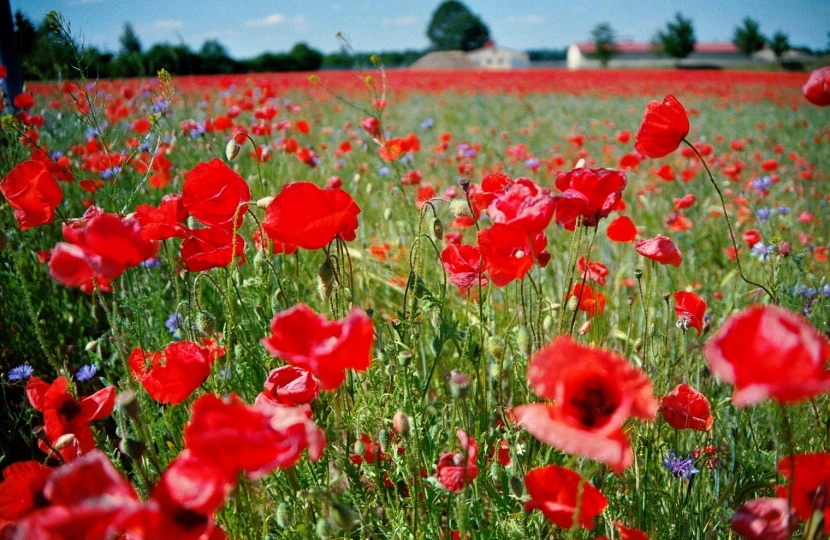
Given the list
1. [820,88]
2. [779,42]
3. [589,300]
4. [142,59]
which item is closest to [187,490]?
[589,300]

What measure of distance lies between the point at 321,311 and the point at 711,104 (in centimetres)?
1254

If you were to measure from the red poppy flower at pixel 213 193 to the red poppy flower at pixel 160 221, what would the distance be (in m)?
0.05

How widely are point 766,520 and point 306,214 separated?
85 cm

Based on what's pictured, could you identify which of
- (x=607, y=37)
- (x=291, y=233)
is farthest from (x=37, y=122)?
(x=607, y=37)

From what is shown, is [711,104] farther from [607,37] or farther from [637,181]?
[607,37]

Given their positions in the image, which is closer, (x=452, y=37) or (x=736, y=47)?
(x=736, y=47)

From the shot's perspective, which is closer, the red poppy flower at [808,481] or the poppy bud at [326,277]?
the red poppy flower at [808,481]

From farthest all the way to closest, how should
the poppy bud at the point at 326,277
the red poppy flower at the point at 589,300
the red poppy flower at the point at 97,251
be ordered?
the red poppy flower at the point at 589,300 → the poppy bud at the point at 326,277 → the red poppy flower at the point at 97,251

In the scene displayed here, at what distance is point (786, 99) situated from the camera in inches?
471

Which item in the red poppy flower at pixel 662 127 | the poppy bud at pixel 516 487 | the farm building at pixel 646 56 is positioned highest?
the farm building at pixel 646 56

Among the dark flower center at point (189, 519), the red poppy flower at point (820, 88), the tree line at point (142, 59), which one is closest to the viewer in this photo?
the dark flower center at point (189, 519)

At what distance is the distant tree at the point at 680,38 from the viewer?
46250mm

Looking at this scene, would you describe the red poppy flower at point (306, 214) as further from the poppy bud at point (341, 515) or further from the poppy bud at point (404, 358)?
the poppy bud at point (341, 515)

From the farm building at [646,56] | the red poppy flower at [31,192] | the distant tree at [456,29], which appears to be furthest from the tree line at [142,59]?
the distant tree at [456,29]
